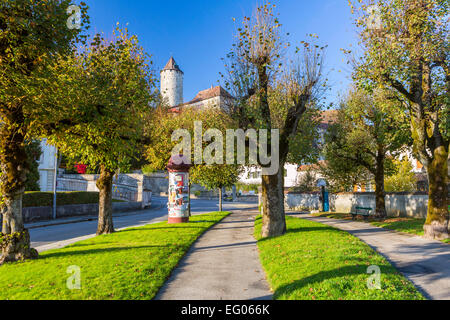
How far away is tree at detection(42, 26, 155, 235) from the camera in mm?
9867

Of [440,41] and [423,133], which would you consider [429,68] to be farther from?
[423,133]

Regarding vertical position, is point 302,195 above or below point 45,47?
below

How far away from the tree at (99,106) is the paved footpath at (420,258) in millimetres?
10315

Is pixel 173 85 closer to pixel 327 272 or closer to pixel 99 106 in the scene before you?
pixel 99 106

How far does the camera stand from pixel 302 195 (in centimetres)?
3950

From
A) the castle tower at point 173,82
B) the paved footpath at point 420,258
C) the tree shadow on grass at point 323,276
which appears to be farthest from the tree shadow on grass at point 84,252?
the castle tower at point 173,82

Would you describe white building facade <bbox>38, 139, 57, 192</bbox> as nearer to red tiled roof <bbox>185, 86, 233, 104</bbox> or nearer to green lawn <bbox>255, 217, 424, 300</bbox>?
green lawn <bbox>255, 217, 424, 300</bbox>

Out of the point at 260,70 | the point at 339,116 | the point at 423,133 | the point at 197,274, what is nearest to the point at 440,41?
the point at 423,133

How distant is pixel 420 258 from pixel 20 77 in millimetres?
13401

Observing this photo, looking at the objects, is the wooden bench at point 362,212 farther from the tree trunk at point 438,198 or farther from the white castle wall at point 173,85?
the white castle wall at point 173,85

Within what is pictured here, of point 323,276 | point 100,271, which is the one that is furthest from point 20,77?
point 323,276

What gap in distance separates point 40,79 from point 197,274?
708cm

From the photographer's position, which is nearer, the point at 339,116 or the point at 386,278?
the point at 386,278

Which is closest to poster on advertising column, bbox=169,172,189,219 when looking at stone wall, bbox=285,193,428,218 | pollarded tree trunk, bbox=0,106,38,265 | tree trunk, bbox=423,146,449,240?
pollarded tree trunk, bbox=0,106,38,265
